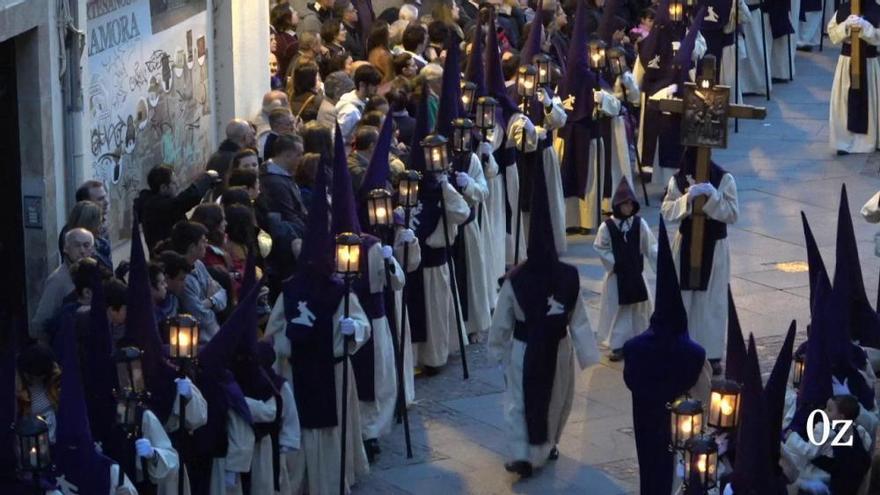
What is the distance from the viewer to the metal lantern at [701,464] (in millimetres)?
11625

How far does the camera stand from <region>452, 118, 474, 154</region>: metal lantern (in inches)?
647

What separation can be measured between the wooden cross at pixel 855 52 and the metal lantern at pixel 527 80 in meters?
5.38

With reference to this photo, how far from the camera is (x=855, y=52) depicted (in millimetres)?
Result: 22625

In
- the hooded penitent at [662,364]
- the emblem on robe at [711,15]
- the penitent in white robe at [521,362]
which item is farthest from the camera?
the emblem on robe at [711,15]

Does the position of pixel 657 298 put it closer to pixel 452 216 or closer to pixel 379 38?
pixel 452 216

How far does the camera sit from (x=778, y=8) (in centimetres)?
2611

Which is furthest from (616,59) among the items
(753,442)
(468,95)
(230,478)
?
(753,442)

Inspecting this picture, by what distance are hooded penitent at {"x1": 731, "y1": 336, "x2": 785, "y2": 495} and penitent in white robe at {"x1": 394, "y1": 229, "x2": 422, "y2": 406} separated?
3.73 m

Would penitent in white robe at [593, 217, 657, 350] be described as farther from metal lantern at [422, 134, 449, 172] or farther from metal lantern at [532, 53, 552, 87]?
metal lantern at [532, 53, 552, 87]

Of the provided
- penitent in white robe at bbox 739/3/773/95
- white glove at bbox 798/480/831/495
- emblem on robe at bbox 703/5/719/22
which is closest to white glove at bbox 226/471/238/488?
white glove at bbox 798/480/831/495

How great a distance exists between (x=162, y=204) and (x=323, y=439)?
2.29 meters

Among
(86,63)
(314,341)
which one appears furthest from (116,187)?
(314,341)

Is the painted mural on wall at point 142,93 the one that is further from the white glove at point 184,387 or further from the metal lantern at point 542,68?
the white glove at point 184,387

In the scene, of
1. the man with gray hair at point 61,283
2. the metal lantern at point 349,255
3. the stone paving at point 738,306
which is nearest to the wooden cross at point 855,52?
the stone paving at point 738,306
